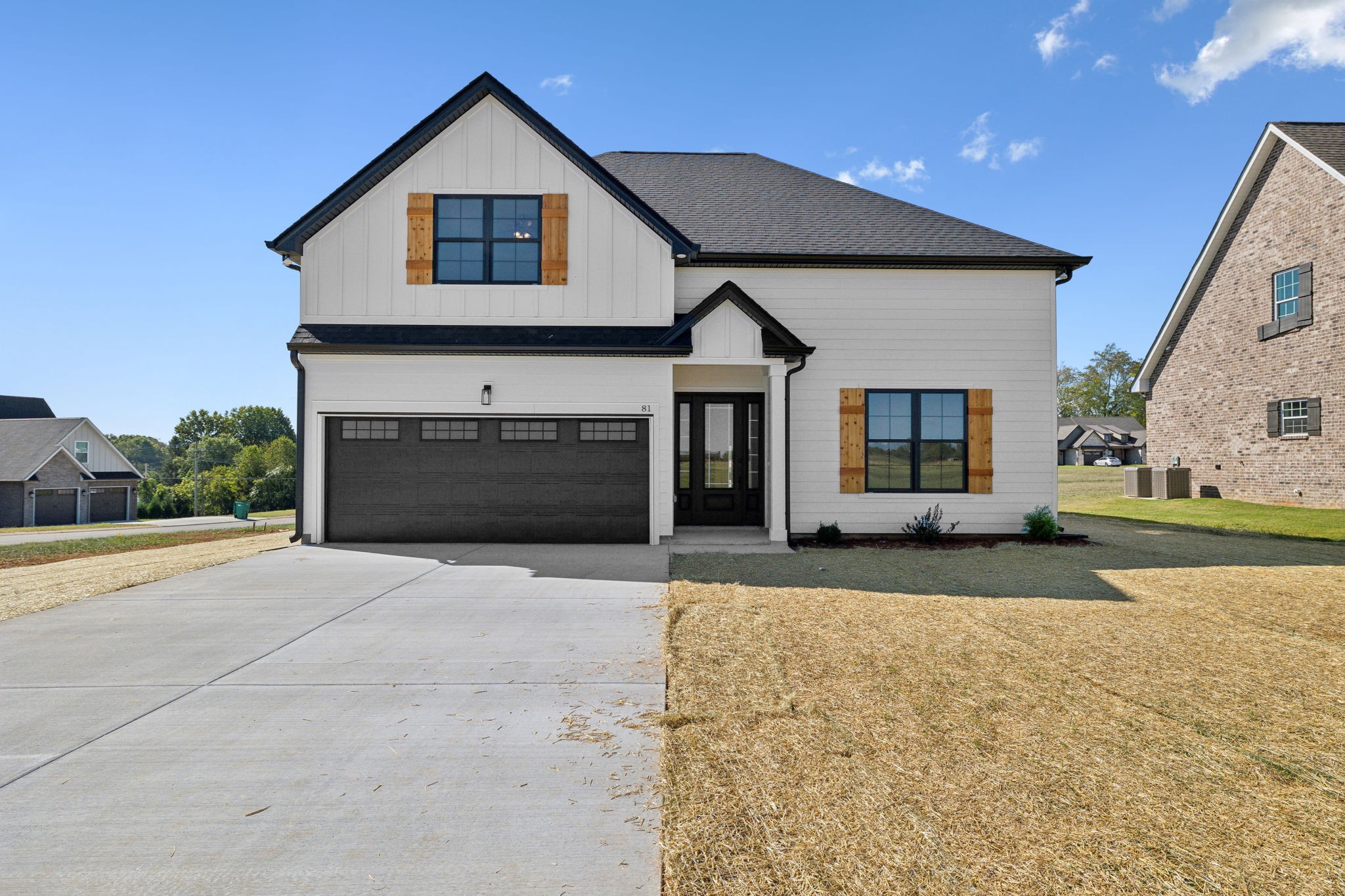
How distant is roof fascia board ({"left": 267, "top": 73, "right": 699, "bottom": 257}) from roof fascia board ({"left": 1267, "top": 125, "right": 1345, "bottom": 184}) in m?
16.5

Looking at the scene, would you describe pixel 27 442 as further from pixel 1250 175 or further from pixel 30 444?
pixel 1250 175

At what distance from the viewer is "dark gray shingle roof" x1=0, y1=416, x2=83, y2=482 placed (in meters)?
35.7

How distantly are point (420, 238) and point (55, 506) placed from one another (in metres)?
42.7

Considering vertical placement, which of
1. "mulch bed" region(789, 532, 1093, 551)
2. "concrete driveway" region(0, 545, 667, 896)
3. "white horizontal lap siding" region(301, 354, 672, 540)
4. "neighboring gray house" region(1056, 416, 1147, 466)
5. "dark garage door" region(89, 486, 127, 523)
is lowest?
"dark garage door" region(89, 486, 127, 523)

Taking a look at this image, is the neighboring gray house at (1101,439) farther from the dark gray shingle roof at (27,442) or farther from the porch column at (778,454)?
the dark gray shingle roof at (27,442)

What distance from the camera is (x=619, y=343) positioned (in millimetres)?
10688

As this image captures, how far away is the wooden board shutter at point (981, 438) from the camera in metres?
11.5

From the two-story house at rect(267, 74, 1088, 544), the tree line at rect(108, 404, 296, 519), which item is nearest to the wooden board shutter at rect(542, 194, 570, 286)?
the two-story house at rect(267, 74, 1088, 544)

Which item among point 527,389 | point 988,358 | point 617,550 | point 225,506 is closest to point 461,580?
point 617,550

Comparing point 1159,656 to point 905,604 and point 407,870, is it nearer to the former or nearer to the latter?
point 905,604

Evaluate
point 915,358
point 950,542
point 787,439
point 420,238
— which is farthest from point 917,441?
point 420,238

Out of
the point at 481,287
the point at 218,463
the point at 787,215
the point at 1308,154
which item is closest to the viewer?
the point at 481,287

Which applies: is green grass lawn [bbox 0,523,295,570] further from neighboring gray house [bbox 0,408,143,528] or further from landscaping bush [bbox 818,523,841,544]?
neighboring gray house [bbox 0,408,143,528]

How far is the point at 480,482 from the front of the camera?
10.9 m
